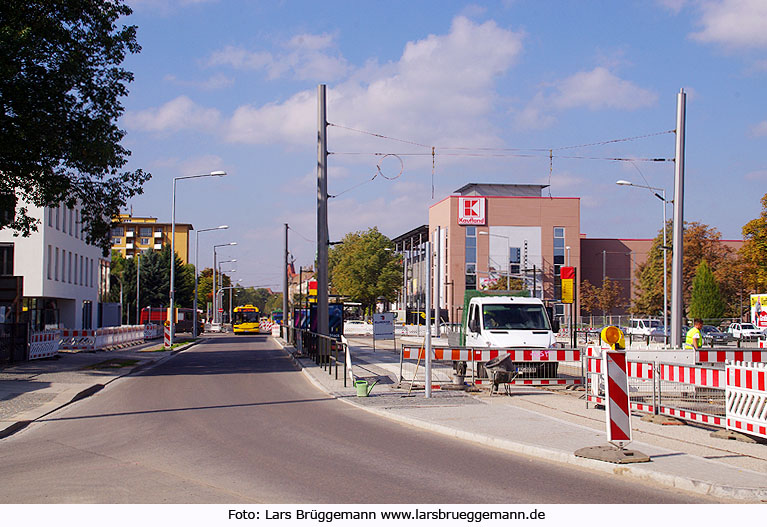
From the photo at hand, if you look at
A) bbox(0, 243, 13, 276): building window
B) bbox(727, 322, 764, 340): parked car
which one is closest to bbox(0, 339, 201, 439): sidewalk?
bbox(0, 243, 13, 276): building window

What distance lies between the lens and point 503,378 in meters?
16.5

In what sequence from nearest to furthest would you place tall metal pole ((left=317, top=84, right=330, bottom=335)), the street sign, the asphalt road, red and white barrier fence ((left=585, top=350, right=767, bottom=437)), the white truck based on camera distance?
1. the asphalt road
2. red and white barrier fence ((left=585, top=350, right=767, bottom=437))
3. the white truck
4. tall metal pole ((left=317, top=84, right=330, bottom=335))
5. the street sign

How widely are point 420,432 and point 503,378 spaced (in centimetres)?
497

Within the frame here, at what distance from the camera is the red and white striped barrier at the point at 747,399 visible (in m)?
10.4

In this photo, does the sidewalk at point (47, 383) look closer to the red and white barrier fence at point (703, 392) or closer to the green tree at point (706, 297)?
the red and white barrier fence at point (703, 392)

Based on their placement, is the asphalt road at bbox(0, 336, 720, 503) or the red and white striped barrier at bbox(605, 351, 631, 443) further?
the red and white striped barrier at bbox(605, 351, 631, 443)

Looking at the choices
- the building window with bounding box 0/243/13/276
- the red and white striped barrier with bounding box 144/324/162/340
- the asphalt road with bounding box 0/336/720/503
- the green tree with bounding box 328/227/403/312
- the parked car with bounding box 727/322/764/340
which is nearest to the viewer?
the asphalt road with bounding box 0/336/720/503

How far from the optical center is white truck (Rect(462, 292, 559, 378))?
64.0ft

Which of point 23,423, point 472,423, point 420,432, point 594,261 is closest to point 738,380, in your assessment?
point 472,423

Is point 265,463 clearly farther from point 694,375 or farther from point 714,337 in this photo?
point 714,337

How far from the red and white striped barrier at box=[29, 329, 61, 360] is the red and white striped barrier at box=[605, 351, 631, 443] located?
25.6m

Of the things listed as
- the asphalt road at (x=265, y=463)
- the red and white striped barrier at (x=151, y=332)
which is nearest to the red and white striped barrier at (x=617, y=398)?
the asphalt road at (x=265, y=463)

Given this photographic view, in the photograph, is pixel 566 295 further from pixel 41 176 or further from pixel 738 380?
pixel 41 176

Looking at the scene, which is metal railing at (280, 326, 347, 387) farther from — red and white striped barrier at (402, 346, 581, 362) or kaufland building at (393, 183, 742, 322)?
kaufland building at (393, 183, 742, 322)
